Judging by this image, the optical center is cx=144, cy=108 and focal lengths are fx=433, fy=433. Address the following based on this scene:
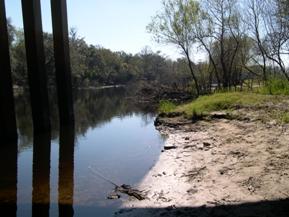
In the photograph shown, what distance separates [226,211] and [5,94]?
10.2 metres

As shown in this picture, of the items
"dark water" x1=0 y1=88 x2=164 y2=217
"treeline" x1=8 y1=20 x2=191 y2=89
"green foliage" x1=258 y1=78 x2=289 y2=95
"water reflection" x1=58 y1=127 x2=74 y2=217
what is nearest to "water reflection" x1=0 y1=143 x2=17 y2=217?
"dark water" x1=0 y1=88 x2=164 y2=217

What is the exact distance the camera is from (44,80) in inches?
649

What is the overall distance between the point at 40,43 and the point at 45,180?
8.52 metres

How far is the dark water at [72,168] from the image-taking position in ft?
23.2

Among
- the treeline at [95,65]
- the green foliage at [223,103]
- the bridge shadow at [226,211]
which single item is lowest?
the bridge shadow at [226,211]

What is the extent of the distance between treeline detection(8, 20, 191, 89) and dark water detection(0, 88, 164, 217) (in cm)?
3506

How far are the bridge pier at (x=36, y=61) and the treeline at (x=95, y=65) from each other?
34.0 m

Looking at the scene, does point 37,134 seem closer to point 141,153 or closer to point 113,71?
point 141,153

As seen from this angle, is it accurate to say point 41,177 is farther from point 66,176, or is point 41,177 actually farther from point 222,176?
point 222,176

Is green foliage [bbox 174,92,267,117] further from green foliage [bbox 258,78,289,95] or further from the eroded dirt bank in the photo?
the eroded dirt bank

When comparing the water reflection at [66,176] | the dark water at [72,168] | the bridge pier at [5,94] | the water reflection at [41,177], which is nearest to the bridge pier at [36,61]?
the dark water at [72,168]

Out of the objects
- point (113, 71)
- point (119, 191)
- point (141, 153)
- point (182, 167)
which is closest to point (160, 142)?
point (141, 153)

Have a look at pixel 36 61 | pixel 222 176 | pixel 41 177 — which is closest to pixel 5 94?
pixel 36 61

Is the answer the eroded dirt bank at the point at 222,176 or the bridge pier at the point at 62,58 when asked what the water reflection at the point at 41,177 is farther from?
the bridge pier at the point at 62,58
